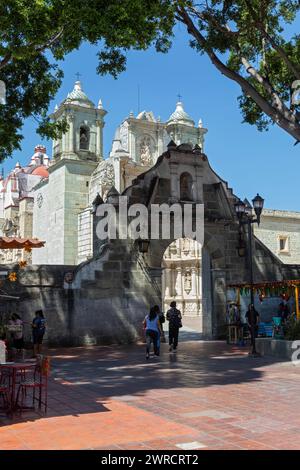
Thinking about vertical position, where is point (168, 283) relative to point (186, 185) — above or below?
below

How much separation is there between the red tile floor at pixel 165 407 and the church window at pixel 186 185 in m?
8.45

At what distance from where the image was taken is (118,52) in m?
13.4

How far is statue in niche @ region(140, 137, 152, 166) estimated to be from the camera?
4697cm

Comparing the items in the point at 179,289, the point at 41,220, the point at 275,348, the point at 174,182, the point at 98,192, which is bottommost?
the point at 275,348

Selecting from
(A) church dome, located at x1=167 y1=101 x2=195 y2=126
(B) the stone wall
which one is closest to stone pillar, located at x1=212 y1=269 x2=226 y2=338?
(B) the stone wall

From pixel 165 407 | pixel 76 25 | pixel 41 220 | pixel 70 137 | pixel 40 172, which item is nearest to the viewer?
pixel 165 407

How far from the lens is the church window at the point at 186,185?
20766 millimetres

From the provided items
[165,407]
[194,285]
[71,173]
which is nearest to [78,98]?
[71,173]

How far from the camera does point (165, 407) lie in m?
8.01

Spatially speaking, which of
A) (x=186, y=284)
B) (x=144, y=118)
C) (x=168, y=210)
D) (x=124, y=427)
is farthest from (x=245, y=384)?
(x=144, y=118)

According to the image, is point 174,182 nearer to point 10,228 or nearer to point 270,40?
point 270,40

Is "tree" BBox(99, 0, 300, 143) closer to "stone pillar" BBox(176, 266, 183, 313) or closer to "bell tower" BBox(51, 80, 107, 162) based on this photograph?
"stone pillar" BBox(176, 266, 183, 313)

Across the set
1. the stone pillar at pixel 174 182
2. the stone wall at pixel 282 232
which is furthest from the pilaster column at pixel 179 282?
the stone pillar at pixel 174 182

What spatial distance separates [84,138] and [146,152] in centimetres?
703
